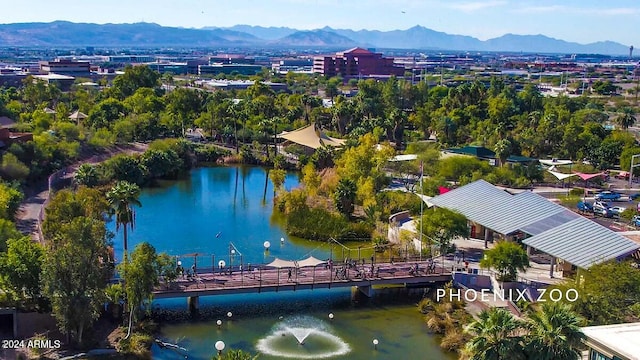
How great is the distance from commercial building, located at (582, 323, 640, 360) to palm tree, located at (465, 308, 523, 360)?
7.66ft

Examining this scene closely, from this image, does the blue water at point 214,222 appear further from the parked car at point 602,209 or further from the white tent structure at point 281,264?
the parked car at point 602,209

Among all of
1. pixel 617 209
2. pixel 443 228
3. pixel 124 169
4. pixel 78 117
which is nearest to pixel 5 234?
pixel 443 228

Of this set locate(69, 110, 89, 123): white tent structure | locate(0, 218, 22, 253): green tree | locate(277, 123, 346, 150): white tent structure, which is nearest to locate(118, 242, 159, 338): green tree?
locate(0, 218, 22, 253): green tree

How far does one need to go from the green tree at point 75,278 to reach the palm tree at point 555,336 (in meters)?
17.9

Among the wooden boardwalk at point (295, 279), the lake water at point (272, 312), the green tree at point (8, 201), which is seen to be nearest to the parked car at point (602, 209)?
the wooden boardwalk at point (295, 279)

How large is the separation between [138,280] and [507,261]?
19.2 meters

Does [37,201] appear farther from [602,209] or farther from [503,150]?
[602,209]

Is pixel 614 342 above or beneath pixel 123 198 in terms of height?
beneath

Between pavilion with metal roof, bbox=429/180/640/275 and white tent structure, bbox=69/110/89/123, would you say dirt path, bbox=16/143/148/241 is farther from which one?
Result: pavilion with metal roof, bbox=429/180/640/275

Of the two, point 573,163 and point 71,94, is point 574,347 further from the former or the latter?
point 71,94

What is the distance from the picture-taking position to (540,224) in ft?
135

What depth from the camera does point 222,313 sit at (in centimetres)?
3438

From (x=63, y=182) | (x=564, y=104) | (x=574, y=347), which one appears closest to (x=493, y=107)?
(x=564, y=104)

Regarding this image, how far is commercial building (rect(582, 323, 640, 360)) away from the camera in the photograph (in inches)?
794
